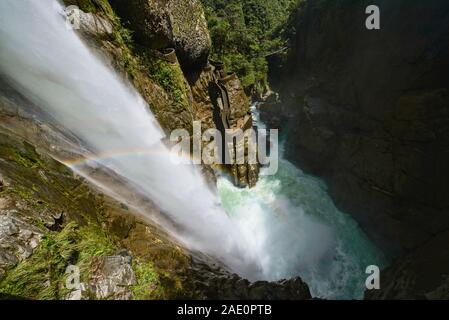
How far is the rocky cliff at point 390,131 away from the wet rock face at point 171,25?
310 inches

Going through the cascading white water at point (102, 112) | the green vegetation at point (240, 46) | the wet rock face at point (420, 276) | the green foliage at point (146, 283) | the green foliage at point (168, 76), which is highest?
the green vegetation at point (240, 46)

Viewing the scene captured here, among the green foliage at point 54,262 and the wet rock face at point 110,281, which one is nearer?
the green foliage at point 54,262

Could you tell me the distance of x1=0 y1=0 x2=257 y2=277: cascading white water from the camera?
6.27 m

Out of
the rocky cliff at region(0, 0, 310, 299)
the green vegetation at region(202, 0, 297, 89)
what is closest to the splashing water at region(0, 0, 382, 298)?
the rocky cliff at region(0, 0, 310, 299)

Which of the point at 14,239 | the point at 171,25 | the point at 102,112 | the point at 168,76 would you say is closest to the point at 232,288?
the point at 14,239

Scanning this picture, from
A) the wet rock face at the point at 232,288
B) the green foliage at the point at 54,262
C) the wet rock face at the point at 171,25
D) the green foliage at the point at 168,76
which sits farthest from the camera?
the green foliage at the point at 168,76

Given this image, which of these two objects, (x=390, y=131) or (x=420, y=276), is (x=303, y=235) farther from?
(x=390, y=131)

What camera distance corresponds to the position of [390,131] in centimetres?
1259

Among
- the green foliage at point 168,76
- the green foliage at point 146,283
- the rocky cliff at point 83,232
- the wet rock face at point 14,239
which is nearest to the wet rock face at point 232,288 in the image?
the rocky cliff at point 83,232

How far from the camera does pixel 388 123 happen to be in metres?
12.7

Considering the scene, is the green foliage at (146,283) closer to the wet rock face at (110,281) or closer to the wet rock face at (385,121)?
the wet rock face at (110,281)

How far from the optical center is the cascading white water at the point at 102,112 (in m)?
6.27

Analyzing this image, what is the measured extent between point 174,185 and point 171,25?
5.70 m
